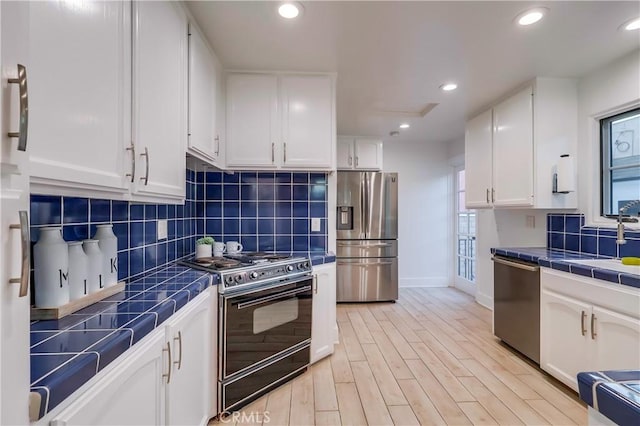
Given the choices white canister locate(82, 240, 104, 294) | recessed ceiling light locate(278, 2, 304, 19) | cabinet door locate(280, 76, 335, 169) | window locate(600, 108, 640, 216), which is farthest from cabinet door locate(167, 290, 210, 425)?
window locate(600, 108, 640, 216)

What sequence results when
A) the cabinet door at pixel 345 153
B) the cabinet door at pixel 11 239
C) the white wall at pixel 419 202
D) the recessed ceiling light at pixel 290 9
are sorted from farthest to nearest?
→ 1. the white wall at pixel 419 202
2. the cabinet door at pixel 345 153
3. the recessed ceiling light at pixel 290 9
4. the cabinet door at pixel 11 239

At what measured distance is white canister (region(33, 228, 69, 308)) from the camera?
1.05m

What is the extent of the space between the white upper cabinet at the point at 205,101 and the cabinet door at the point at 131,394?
117 centimetres

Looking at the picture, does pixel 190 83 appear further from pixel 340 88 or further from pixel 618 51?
pixel 618 51

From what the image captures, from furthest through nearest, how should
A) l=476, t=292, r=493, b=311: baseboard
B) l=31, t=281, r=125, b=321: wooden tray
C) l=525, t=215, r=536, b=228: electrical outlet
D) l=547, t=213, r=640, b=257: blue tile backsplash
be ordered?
l=476, t=292, r=493, b=311: baseboard → l=525, t=215, r=536, b=228: electrical outlet → l=547, t=213, r=640, b=257: blue tile backsplash → l=31, t=281, r=125, b=321: wooden tray

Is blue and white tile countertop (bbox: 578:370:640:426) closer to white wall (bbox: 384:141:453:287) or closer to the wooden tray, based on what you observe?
the wooden tray

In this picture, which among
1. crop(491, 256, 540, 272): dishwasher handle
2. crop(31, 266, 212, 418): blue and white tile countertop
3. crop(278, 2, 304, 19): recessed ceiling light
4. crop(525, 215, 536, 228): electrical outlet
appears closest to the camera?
crop(31, 266, 212, 418): blue and white tile countertop

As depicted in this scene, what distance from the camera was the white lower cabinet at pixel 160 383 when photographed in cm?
82

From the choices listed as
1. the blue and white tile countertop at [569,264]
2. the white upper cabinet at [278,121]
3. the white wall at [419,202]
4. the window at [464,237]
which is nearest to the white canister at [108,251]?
the white upper cabinet at [278,121]

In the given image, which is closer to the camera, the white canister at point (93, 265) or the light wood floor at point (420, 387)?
the white canister at point (93, 265)

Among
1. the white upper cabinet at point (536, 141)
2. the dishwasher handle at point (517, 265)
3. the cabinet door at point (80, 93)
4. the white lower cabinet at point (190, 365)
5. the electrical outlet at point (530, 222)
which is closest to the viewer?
the cabinet door at point (80, 93)

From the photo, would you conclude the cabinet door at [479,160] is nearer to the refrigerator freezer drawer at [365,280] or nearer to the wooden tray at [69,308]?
the refrigerator freezer drawer at [365,280]

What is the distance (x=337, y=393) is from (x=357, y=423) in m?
0.32

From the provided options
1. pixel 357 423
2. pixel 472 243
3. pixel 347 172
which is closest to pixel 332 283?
pixel 357 423
